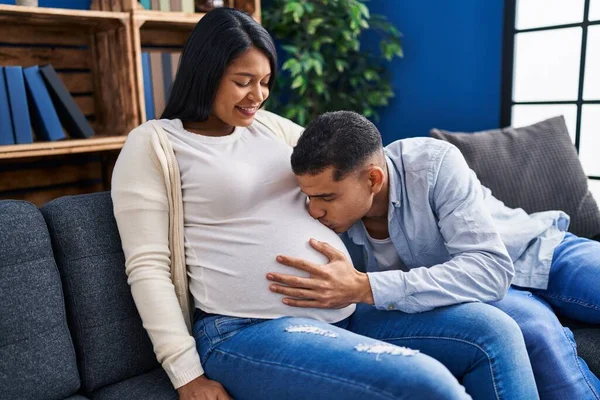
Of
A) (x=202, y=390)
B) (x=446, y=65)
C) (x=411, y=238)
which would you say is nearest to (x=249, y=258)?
(x=202, y=390)

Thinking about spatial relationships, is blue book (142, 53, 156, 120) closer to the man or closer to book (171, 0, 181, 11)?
book (171, 0, 181, 11)

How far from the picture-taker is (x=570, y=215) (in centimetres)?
185

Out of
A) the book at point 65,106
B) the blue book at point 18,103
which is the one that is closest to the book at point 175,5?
the book at point 65,106

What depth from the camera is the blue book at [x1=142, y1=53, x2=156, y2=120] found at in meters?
2.29

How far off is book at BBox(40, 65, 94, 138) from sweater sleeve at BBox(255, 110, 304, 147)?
1.00 metres

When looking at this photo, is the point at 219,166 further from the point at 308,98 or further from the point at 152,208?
the point at 308,98

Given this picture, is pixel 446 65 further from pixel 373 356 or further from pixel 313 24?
pixel 373 356

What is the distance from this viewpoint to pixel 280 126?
4.76 feet

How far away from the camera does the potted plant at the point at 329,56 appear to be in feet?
8.48

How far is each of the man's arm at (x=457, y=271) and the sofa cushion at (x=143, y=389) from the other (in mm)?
459

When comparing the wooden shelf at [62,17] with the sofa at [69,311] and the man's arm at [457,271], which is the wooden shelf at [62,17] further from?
the man's arm at [457,271]

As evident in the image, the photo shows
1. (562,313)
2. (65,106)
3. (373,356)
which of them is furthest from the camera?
(65,106)

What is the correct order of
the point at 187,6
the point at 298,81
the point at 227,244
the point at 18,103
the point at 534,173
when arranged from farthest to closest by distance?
the point at 298,81
the point at 187,6
the point at 18,103
the point at 534,173
the point at 227,244

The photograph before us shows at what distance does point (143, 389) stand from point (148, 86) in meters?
1.46
